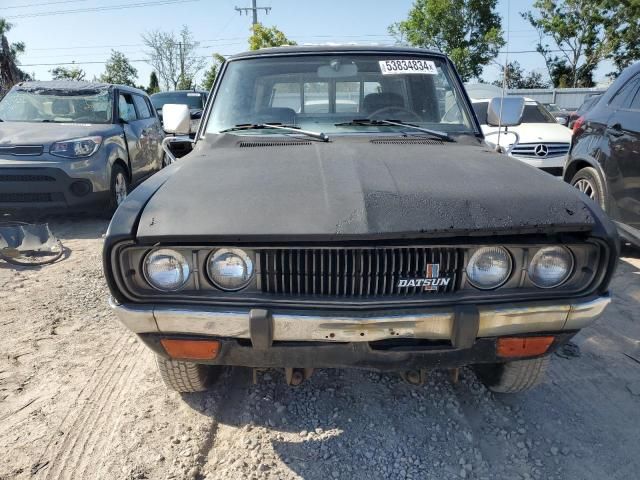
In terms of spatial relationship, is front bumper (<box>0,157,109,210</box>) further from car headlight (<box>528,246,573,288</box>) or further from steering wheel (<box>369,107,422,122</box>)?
car headlight (<box>528,246,573,288</box>)

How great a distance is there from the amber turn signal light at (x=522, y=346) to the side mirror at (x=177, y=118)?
257 cm

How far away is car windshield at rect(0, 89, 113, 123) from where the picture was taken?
6.60 meters

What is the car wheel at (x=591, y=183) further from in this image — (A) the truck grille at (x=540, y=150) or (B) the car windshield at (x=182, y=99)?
(B) the car windshield at (x=182, y=99)

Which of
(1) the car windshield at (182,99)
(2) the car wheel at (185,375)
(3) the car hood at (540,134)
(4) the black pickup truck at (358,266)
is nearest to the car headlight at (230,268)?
(4) the black pickup truck at (358,266)

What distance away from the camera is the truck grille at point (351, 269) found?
191 centimetres

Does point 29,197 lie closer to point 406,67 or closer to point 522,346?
point 406,67

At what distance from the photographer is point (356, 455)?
7.34 feet

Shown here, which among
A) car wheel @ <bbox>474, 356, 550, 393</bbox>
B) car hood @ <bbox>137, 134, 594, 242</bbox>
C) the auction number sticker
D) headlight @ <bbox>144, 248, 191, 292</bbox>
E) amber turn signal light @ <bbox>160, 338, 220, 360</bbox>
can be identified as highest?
the auction number sticker

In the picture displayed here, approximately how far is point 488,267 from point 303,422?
48.0 inches

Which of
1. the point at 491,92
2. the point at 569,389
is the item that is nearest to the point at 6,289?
the point at 569,389

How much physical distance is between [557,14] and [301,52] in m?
32.2

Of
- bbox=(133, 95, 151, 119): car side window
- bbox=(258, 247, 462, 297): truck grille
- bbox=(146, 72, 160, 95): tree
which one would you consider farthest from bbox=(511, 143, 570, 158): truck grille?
bbox=(146, 72, 160, 95): tree

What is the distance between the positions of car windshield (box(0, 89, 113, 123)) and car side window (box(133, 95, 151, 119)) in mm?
920

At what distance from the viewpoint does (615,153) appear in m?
4.58
